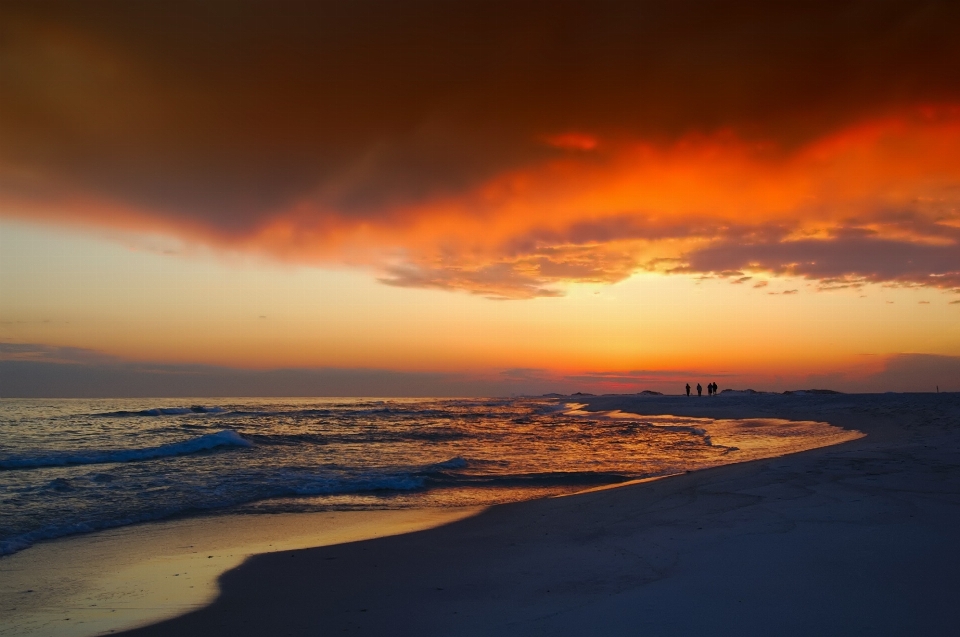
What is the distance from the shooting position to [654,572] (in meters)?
6.64

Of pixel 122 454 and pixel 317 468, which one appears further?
pixel 122 454

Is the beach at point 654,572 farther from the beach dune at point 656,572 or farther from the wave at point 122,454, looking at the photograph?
the wave at point 122,454

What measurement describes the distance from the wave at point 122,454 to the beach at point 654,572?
15713 millimetres

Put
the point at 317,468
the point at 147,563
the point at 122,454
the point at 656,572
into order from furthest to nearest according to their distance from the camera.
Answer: the point at 122,454 < the point at 317,468 < the point at 147,563 < the point at 656,572

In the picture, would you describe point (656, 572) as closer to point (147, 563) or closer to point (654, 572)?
point (654, 572)

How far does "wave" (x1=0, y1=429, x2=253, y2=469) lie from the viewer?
793 inches

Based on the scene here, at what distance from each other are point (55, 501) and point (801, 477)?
1542cm

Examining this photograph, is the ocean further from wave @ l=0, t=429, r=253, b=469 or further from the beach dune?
the beach dune

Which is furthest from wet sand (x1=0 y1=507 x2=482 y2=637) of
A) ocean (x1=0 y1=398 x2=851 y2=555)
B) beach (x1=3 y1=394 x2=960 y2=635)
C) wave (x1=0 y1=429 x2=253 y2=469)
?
wave (x1=0 y1=429 x2=253 y2=469)

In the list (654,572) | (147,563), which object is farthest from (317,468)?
(654,572)

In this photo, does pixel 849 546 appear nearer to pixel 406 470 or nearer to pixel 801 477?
pixel 801 477

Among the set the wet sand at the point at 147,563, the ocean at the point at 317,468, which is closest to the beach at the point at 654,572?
the wet sand at the point at 147,563

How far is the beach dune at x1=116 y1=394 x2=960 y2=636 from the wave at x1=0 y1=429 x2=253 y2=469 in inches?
624

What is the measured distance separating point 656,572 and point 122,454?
22515mm
